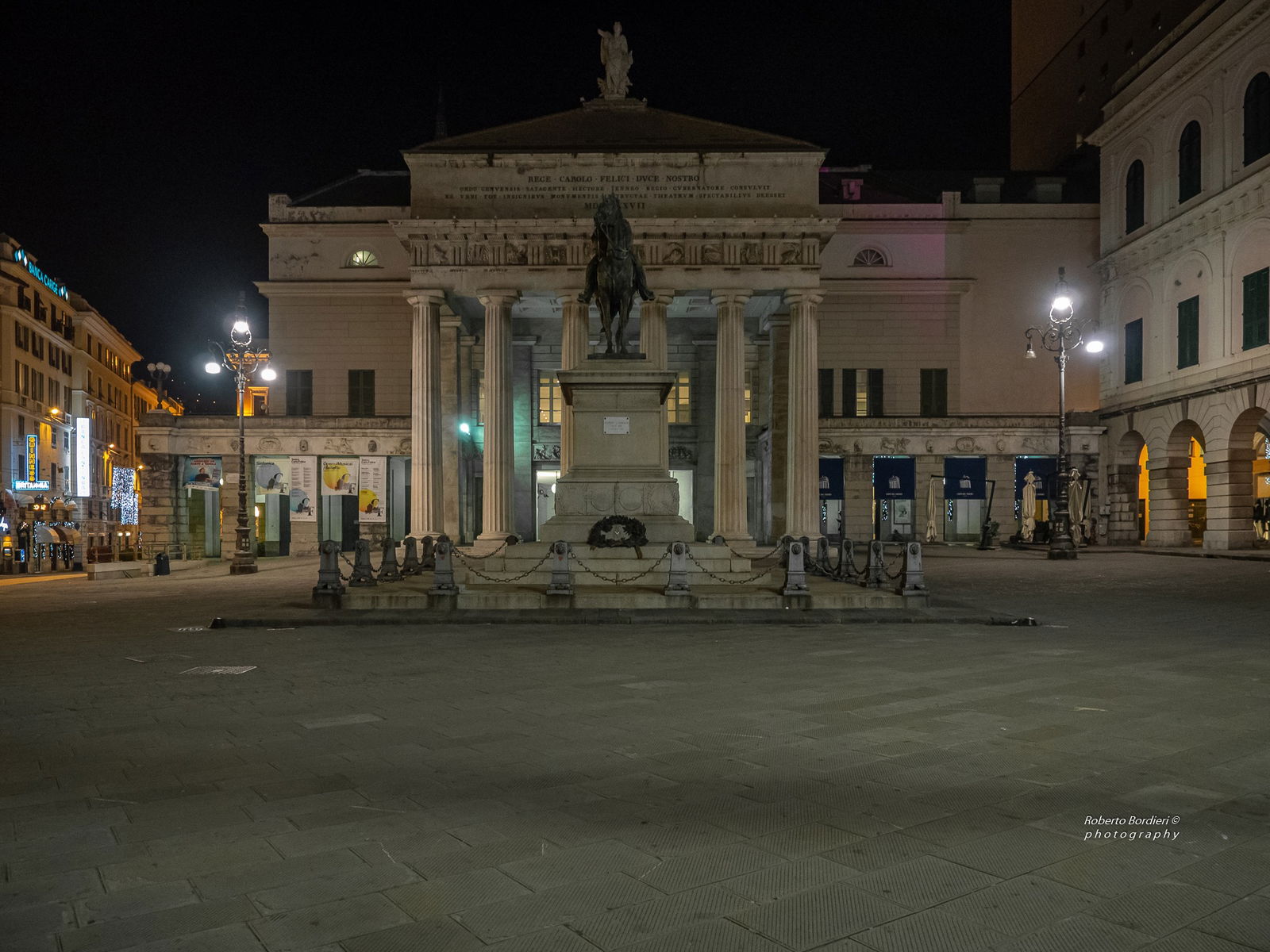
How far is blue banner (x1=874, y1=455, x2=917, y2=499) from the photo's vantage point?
154 feet

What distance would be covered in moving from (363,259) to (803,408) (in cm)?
2601

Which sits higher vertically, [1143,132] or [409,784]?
[1143,132]

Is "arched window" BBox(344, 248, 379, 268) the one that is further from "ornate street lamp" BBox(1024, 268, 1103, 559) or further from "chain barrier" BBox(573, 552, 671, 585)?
"chain barrier" BBox(573, 552, 671, 585)

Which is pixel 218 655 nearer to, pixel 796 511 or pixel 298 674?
pixel 298 674

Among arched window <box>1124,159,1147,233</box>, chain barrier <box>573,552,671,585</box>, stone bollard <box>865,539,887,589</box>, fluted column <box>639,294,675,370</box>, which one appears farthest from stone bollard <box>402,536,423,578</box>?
arched window <box>1124,159,1147,233</box>

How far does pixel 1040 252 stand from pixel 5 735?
53.1 m

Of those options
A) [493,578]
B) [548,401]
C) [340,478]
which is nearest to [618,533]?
[493,578]

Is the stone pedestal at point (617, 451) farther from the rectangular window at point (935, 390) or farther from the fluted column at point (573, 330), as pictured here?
the rectangular window at point (935, 390)

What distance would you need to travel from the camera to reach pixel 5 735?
7258 millimetres

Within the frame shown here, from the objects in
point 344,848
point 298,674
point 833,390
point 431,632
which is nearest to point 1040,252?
point 833,390

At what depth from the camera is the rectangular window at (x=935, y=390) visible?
49.8m

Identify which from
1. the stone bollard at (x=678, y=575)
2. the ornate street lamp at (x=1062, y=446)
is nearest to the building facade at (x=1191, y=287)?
the ornate street lamp at (x=1062, y=446)

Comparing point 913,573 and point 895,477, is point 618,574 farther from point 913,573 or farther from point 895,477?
point 895,477

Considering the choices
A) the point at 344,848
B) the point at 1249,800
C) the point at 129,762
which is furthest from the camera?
the point at 129,762
